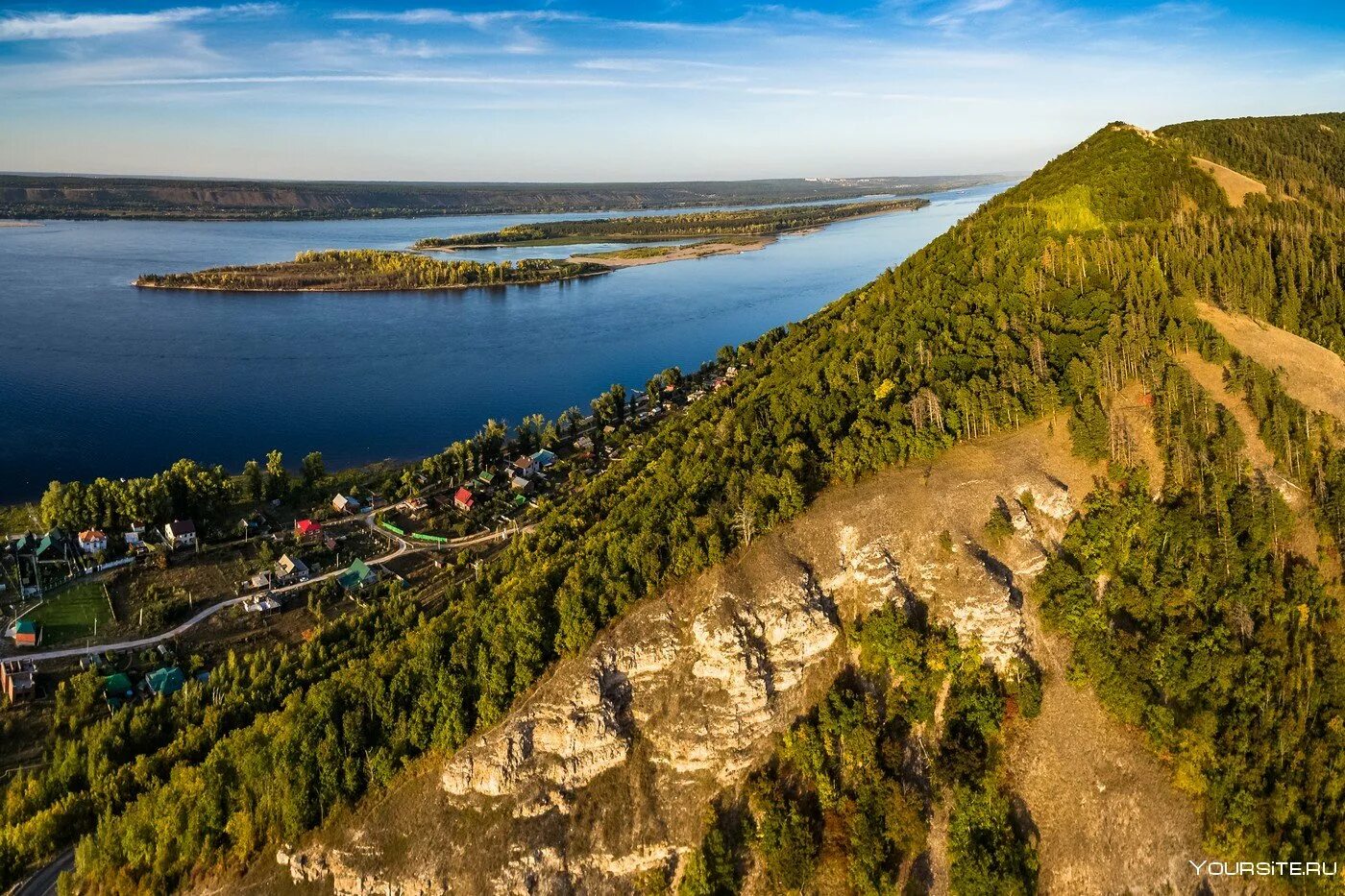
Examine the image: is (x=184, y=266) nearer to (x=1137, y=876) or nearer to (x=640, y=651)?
(x=640, y=651)

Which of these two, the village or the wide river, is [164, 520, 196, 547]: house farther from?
the wide river

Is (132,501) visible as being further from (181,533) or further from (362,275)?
(362,275)

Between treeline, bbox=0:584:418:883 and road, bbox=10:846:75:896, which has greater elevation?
treeline, bbox=0:584:418:883

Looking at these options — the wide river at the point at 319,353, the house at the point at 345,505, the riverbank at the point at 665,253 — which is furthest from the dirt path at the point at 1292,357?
the riverbank at the point at 665,253

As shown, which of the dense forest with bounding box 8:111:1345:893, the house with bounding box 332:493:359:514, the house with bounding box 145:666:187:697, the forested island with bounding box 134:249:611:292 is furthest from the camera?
the forested island with bounding box 134:249:611:292

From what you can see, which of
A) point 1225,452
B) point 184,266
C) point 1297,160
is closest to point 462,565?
point 1225,452

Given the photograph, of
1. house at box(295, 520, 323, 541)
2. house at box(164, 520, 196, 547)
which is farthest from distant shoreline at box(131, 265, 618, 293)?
house at box(164, 520, 196, 547)
